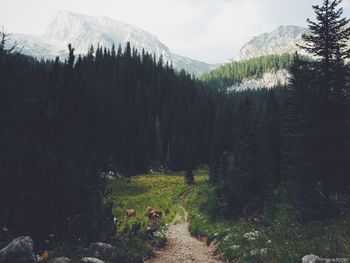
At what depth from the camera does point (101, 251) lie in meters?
15.1

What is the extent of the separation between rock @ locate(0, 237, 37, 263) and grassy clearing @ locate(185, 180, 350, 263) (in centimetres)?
829

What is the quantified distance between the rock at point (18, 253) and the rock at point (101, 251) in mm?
4052

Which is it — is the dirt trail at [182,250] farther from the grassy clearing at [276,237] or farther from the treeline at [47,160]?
the treeline at [47,160]

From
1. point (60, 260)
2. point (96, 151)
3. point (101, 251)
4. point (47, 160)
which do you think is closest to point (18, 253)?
point (60, 260)

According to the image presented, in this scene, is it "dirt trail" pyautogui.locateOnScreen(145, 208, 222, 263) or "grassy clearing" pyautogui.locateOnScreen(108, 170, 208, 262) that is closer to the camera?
"grassy clearing" pyautogui.locateOnScreen(108, 170, 208, 262)

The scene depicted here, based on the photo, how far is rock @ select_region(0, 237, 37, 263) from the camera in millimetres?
10336

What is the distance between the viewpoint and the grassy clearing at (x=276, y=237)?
12977mm

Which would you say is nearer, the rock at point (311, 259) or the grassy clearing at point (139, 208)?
the rock at point (311, 259)

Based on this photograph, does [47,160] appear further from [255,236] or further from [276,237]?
[255,236]

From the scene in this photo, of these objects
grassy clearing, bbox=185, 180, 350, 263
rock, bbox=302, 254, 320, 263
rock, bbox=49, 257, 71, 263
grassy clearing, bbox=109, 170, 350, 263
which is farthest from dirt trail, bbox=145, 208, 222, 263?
rock, bbox=302, 254, 320, 263

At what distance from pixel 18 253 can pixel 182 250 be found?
12.8 meters

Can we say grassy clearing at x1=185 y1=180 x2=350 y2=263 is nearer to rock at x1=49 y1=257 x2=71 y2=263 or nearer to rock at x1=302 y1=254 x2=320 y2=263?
rock at x1=302 y1=254 x2=320 y2=263

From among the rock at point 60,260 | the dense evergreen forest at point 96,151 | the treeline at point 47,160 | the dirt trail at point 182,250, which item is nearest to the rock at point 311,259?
the dirt trail at point 182,250

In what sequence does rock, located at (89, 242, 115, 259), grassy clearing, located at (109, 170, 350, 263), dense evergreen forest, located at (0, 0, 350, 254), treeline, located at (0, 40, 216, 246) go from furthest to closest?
rock, located at (89, 242, 115, 259) < dense evergreen forest, located at (0, 0, 350, 254) < treeline, located at (0, 40, 216, 246) < grassy clearing, located at (109, 170, 350, 263)
